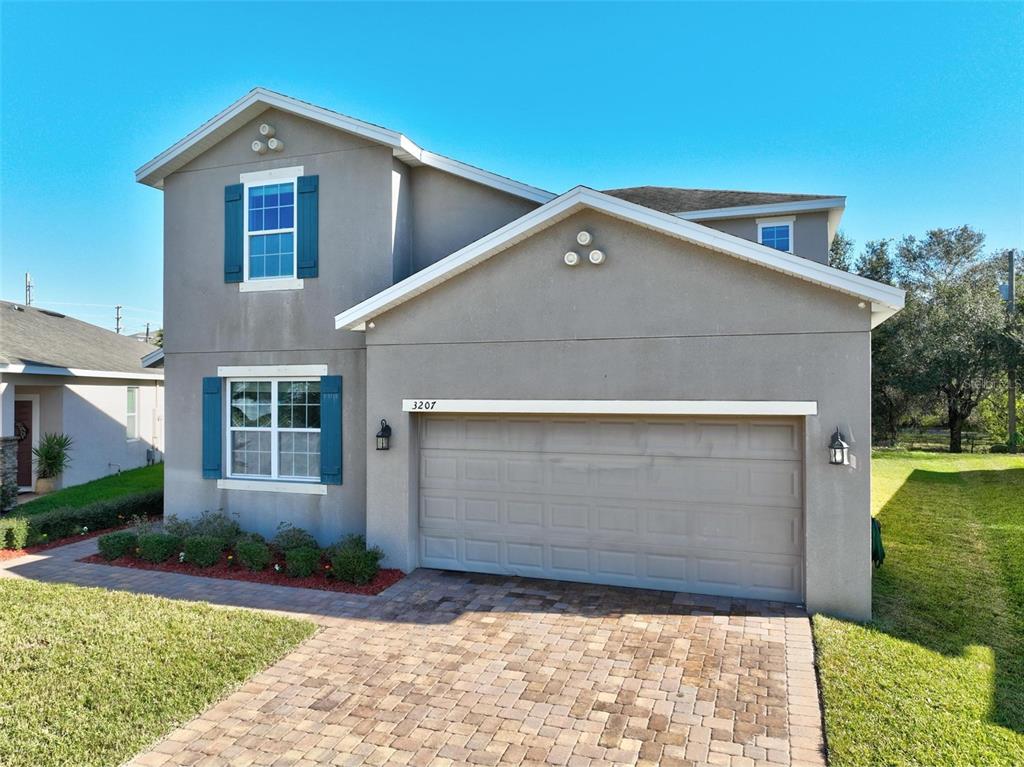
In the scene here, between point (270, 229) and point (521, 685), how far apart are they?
8850mm

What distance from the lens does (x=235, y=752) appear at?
4770 millimetres

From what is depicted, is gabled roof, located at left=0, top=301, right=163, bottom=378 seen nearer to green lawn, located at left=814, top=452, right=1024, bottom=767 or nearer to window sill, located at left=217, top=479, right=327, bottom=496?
window sill, located at left=217, top=479, right=327, bottom=496

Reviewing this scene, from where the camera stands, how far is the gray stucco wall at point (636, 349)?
739cm

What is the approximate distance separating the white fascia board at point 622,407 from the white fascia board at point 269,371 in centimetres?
220

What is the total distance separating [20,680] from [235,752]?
260cm

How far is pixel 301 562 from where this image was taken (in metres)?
8.97

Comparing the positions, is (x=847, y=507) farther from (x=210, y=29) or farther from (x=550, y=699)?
(x=210, y=29)

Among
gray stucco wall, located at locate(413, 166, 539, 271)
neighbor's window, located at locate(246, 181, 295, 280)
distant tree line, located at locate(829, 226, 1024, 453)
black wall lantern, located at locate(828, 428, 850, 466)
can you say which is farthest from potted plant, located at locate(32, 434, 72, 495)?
distant tree line, located at locate(829, 226, 1024, 453)

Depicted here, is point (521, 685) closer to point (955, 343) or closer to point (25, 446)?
point (25, 446)

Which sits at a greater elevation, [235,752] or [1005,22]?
[1005,22]

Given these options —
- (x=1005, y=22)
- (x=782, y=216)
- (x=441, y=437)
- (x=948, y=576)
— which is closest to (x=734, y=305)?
(x=441, y=437)

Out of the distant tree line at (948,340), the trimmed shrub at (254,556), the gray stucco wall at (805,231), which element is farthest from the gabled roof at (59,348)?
the distant tree line at (948,340)

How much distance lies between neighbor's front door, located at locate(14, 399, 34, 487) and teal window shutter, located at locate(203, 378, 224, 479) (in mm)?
9858

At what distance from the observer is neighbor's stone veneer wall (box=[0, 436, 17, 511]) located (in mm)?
14164
